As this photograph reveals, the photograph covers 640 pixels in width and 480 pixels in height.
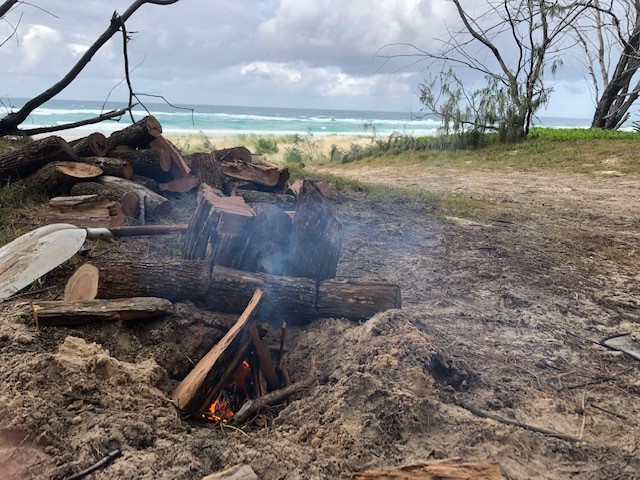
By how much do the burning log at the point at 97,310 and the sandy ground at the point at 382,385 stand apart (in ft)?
0.22

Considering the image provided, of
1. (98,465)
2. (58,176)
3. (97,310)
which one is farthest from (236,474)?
(58,176)

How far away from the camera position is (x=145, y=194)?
5.62 metres

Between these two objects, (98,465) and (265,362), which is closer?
(98,465)

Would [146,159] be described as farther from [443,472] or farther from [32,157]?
[443,472]

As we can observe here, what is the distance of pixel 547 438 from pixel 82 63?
7276 millimetres

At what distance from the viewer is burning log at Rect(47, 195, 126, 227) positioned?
16.6 ft

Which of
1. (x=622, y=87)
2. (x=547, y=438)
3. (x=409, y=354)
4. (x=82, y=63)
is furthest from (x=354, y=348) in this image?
(x=622, y=87)

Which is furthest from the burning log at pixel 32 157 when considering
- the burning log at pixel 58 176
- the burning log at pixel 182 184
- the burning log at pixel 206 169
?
the burning log at pixel 206 169

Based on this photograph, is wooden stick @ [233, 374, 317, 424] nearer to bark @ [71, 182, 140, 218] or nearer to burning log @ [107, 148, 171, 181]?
bark @ [71, 182, 140, 218]

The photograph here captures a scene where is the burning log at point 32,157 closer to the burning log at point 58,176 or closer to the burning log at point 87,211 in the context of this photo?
Answer: the burning log at point 58,176

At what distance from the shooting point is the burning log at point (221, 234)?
339 cm

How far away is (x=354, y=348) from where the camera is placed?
2.87 meters

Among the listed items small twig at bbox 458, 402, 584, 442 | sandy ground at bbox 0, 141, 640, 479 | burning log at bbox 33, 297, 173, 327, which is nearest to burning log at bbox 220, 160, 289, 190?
sandy ground at bbox 0, 141, 640, 479

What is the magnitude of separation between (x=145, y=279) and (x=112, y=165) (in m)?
3.31
